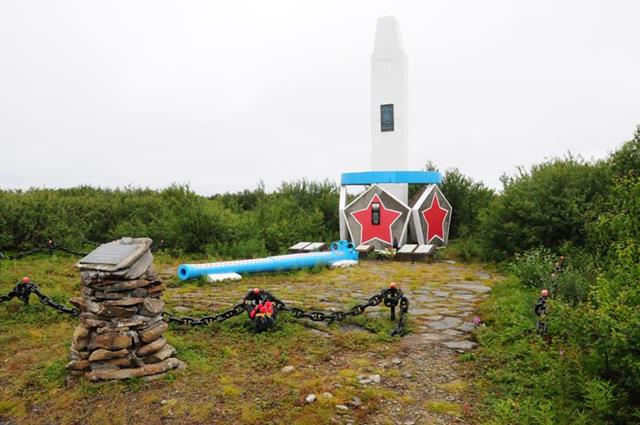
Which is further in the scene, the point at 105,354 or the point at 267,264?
the point at 267,264

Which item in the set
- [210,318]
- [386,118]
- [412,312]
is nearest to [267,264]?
[412,312]

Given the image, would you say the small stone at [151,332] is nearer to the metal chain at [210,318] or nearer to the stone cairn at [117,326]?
the stone cairn at [117,326]

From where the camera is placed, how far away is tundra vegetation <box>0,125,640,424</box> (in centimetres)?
→ 397

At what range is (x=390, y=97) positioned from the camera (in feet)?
57.3

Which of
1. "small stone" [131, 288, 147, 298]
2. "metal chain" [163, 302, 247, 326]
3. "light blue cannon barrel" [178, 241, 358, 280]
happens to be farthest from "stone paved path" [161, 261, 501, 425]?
"small stone" [131, 288, 147, 298]

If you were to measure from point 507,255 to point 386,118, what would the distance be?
7014mm

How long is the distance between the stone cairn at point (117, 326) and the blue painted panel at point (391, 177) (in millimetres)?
11908

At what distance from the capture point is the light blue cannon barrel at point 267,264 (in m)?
10.3

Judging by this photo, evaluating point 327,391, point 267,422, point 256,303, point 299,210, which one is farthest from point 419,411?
point 299,210

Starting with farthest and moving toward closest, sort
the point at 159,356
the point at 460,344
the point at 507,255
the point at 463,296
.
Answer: the point at 507,255 → the point at 463,296 → the point at 460,344 → the point at 159,356

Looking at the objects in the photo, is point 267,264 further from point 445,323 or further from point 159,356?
point 159,356

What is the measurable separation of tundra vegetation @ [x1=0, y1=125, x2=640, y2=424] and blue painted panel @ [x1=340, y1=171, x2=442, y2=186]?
1963 millimetres

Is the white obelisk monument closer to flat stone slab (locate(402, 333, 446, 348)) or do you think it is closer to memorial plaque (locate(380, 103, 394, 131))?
memorial plaque (locate(380, 103, 394, 131))

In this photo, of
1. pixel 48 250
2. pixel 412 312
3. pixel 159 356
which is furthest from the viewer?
pixel 48 250
